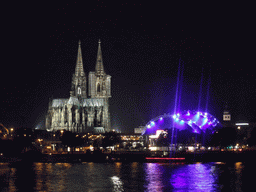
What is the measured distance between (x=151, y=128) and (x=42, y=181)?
364 feet

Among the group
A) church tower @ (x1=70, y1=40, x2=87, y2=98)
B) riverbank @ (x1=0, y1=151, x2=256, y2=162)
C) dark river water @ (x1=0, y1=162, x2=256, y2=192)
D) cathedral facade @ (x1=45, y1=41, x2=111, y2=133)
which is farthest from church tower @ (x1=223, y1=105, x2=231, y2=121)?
dark river water @ (x1=0, y1=162, x2=256, y2=192)

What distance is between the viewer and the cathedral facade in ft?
527

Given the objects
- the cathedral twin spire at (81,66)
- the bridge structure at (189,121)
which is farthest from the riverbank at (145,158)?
the cathedral twin spire at (81,66)

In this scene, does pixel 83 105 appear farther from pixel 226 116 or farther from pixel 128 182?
pixel 128 182

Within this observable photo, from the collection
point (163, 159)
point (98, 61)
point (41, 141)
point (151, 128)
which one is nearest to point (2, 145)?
point (163, 159)

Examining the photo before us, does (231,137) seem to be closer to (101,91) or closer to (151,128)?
(151,128)

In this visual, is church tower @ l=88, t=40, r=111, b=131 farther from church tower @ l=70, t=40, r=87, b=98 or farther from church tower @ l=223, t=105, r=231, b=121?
church tower @ l=223, t=105, r=231, b=121

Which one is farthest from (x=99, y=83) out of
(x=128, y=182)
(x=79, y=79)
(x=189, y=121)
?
(x=128, y=182)

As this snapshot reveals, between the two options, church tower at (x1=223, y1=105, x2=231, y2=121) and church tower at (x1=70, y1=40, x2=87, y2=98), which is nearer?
church tower at (x1=70, y1=40, x2=87, y2=98)

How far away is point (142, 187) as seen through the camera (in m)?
41.2

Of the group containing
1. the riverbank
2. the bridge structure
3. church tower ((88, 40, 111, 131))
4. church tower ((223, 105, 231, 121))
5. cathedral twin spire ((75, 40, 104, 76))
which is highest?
cathedral twin spire ((75, 40, 104, 76))

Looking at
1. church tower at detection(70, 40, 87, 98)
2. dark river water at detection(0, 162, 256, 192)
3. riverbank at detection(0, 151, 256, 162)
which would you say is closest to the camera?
dark river water at detection(0, 162, 256, 192)

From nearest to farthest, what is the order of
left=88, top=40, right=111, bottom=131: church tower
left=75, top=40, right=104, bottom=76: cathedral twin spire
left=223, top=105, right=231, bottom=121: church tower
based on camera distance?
left=88, top=40, right=111, bottom=131: church tower, left=75, top=40, right=104, bottom=76: cathedral twin spire, left=223, top=105, right=231, bottom=121: church tower

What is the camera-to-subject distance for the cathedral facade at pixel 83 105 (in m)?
160
